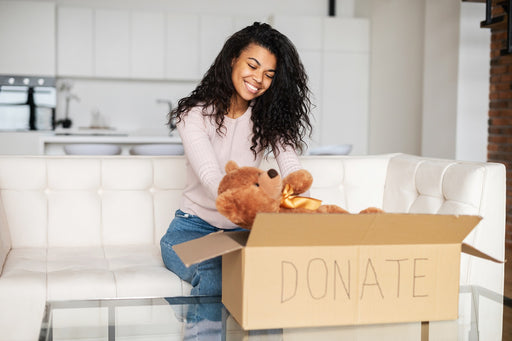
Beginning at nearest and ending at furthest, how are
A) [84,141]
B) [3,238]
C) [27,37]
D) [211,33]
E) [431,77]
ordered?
1. [3,238]
2. [84,141]
3. [431,77]
4. [27,37]
5. [211,33]

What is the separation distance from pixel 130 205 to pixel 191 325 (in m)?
1.23

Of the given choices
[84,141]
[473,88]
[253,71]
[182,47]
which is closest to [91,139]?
[84,141]

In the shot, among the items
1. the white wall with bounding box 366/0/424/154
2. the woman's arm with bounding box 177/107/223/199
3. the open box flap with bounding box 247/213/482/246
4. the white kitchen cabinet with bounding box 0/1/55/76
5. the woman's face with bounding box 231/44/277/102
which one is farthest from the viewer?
the white kitchen cabinet with bounding box 0/1/55/76

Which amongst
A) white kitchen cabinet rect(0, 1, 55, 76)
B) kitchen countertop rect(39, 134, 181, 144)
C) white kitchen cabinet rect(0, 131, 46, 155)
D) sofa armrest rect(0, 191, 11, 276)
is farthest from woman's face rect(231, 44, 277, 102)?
white kitchen cabinet rect(0, 1, 55, 76)

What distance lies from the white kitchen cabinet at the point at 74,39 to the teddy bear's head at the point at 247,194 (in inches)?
227

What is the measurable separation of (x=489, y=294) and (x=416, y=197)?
3.02 ft

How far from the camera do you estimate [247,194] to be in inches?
42.8

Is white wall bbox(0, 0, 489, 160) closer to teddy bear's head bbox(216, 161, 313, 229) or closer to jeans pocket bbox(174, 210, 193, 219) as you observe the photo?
jeans pocket bbox(174, 210, 193, 219)

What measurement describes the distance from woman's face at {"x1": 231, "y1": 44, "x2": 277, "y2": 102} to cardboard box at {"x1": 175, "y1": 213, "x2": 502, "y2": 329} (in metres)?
0.73

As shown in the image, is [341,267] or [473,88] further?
[473,88]

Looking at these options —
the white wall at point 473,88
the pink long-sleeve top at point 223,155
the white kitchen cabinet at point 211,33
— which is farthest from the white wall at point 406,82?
the pink long-sleeve top at point 223,155

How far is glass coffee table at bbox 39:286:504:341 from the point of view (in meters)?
1.14

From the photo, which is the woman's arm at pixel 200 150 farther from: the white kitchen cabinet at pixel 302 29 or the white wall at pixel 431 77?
the white kitchen cabinet at pixel 302 29

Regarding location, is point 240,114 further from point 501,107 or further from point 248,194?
point 501,107
